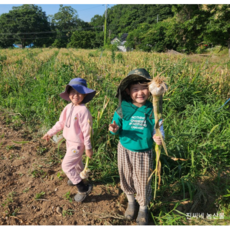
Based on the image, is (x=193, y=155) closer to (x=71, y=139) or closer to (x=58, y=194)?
(x=71, y=139)

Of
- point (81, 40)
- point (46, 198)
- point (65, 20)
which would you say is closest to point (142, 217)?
point (46, 198)

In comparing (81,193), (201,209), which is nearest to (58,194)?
(81,193)

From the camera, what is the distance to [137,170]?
5.38 feet

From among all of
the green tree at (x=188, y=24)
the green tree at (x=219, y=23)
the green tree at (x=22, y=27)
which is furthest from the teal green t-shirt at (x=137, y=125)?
the green tree at (x=22, y=27)

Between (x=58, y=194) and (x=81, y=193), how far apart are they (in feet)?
1.03

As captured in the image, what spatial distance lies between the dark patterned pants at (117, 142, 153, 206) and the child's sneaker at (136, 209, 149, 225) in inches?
3.8

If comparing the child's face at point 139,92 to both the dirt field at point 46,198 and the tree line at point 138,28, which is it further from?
the tree line at point 138,28

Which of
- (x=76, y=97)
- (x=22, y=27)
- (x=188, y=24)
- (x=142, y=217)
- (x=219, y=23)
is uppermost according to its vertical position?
(x=22, y=27)

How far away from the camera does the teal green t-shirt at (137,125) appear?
1.56 m

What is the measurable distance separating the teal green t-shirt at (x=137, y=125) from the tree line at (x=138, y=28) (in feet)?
15.8

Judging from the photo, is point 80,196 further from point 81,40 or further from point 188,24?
point 81,40

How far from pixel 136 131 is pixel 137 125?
0.19ft

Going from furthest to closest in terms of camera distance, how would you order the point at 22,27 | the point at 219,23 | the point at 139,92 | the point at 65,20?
the point at 65,20 → the point at 22,27 → the point at 219,23 → the point at 139,92

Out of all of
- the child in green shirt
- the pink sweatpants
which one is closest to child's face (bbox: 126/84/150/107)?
the child in green shirt
